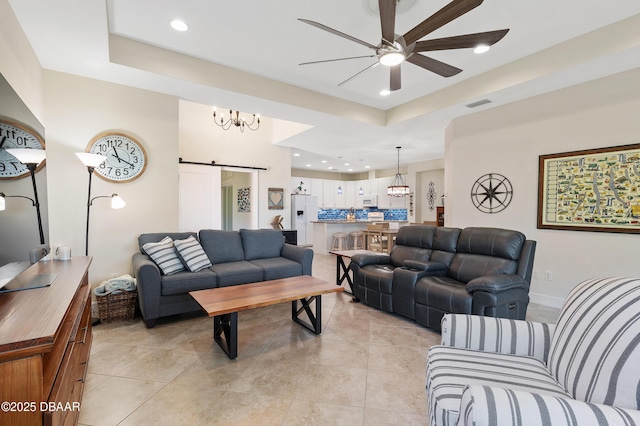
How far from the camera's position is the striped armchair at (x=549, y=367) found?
88cm

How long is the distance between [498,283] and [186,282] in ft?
9.76

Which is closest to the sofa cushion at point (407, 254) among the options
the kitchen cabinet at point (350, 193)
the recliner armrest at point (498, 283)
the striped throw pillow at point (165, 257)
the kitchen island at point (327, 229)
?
the recliner armrest at point (498, 283)

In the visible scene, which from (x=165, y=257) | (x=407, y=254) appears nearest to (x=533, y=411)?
(x=407, y=254)

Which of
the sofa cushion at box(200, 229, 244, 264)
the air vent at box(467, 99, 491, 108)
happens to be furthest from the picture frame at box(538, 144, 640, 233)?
the sofa cushion at box(200, 229, 244, 264)

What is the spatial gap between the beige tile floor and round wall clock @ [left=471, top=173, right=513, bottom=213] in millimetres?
1552

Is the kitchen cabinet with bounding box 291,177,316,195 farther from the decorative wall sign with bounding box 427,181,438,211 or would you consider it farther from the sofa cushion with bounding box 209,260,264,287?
the sofa cushion with bounding box 209,260,264,287

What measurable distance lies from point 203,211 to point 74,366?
13.9 feet

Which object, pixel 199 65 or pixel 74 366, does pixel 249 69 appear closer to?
pixel 199 65

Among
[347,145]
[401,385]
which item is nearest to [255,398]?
[401,385]

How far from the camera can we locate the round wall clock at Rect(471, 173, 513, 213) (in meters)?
3.93

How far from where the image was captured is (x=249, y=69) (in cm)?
348

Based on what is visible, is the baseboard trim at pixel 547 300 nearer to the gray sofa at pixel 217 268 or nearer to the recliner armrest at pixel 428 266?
the recliner armrest at pixel 428 266

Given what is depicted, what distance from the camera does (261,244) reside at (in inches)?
162

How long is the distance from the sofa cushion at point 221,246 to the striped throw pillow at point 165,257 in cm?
48
